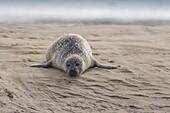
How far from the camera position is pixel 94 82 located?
4898mm

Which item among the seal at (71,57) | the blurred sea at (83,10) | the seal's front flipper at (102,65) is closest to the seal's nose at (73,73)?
the seal at (71,57)

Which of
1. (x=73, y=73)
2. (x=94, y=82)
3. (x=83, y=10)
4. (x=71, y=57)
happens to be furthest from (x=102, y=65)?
(x=83, y=10)

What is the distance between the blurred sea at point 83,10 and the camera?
11805 mm

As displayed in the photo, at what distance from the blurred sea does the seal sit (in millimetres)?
5280

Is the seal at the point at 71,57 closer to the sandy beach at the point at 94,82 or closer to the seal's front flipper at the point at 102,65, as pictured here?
the seal's front flipper at the point at 102,65

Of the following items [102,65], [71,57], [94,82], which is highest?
[71,57]

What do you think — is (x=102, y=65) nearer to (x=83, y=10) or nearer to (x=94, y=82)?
(x=94, y=82)

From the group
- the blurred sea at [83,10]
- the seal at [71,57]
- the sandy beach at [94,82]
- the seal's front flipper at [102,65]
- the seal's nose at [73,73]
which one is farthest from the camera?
the blurred sea at [83,10]

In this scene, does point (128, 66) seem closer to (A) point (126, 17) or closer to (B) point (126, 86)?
(B) point (126, 86)

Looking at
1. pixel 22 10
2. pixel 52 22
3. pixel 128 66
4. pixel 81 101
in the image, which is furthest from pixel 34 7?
pixel 81 101

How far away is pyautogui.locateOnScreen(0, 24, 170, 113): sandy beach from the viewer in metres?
4.34

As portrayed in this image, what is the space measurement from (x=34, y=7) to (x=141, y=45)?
8455 mm

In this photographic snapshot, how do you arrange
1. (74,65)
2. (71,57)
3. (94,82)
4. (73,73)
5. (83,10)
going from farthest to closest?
1. (83,10)
2. (71,57)
3. (74,65)
4. (73,73)
5. (94,82)

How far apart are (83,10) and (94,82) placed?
9240 mm
